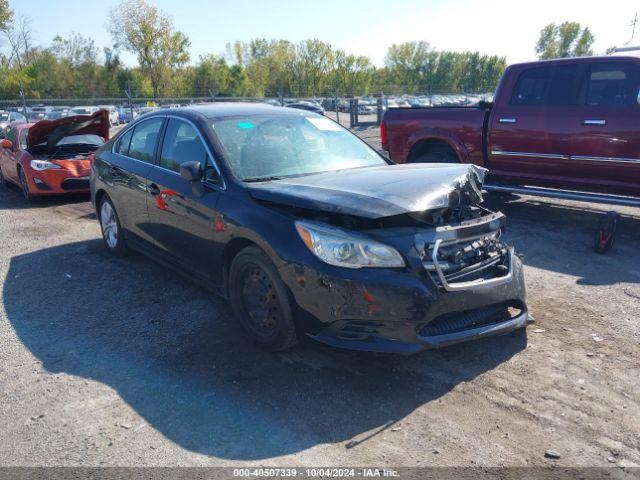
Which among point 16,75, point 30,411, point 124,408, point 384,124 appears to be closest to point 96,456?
point 124,408

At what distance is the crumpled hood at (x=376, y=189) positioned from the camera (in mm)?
3367

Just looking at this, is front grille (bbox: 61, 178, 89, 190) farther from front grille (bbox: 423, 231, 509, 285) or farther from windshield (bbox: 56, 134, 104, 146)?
front grille (bbox: 423, 231, 509, 285)

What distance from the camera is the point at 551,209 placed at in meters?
8.09

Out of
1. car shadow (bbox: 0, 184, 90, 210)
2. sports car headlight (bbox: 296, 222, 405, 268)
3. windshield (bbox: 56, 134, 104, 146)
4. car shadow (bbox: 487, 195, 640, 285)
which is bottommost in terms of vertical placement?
car shadow (bbox: 487, 195, 640, 285)

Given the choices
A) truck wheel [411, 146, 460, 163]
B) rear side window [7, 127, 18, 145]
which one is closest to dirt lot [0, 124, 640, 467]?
truck wheel [411, 146, 460, 163]

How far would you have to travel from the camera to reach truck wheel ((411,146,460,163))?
814cm

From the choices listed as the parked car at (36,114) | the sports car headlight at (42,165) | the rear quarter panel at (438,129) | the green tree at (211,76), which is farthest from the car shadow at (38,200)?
the green tree at (211,76)

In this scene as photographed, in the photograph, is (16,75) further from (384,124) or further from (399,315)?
(399,315)

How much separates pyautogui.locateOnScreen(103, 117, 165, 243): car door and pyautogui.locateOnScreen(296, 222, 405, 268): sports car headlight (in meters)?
2.50

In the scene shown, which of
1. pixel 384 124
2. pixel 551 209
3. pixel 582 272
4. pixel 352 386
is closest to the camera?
pixel 352 386

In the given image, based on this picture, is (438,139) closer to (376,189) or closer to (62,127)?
(376,189)

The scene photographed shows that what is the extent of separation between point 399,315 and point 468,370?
2.47ft

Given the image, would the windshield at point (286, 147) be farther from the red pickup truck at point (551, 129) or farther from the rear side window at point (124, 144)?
the red pickup truck at point (551, 129)

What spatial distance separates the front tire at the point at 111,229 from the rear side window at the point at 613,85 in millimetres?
6017
